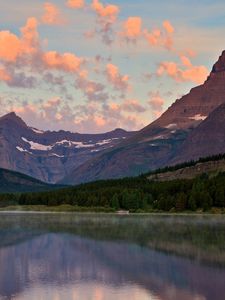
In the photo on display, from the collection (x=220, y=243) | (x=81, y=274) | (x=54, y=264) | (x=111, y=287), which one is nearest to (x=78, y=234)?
(x=220, y=243)

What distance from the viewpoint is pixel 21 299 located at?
54.6m

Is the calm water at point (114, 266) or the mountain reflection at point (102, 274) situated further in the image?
the calm water at point (114, 266)

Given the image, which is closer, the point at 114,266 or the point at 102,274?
the point at 102,274

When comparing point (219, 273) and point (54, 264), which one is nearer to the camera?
point (219, 273)

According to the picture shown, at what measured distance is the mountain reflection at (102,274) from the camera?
189 feet

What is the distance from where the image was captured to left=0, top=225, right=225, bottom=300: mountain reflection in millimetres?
57500

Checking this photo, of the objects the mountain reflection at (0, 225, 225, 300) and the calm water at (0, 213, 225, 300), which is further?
the calm water at (0, 213, 225, 300)

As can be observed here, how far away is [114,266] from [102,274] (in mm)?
6759

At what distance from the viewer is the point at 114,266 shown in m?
76.8

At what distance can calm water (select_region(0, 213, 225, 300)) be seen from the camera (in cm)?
5816

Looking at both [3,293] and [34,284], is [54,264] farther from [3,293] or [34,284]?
[3,293]

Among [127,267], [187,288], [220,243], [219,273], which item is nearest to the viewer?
[187,288]

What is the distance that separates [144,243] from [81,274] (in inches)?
1484

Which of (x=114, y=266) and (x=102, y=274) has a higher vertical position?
(x=114, y=266)
